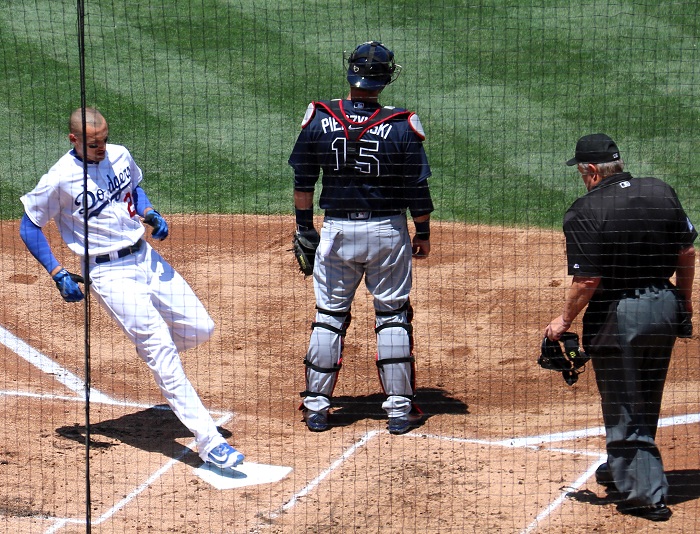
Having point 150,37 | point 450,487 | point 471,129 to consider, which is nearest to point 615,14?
point 471,129

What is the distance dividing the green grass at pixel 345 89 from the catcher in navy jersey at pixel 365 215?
360cm

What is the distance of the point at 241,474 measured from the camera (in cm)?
579

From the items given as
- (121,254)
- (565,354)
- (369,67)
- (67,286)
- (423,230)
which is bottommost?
(565,354)

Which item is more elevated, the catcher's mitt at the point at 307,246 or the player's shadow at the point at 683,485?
the catcher's mitt at the point at 307,246

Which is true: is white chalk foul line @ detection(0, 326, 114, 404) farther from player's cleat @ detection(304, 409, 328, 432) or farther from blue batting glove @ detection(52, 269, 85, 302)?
player's cleat @ detection(304, 409, 328, 432)

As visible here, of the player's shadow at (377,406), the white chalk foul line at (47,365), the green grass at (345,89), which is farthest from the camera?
the green grass at (345,89)

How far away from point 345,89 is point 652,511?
7.29 metres

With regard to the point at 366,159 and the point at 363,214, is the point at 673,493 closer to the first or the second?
the point at 363,214

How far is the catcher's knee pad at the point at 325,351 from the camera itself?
20.3ft

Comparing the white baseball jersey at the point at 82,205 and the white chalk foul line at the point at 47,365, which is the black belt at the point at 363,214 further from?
the white chalk foul line at the point at 47,365

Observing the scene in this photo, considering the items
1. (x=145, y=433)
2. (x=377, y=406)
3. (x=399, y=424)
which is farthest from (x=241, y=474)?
(x=377, y=406)

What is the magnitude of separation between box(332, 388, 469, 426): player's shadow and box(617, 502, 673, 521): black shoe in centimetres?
152

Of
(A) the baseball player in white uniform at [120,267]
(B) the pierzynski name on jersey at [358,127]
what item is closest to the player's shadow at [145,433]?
(A) the baseball player in white uniform at [120,267]

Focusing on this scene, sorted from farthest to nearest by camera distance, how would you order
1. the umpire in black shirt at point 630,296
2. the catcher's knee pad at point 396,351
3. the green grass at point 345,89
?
the green grass at point 345,89, the catcher's knee pad at point 396,351, the umpire in black shirt at point 630,296
